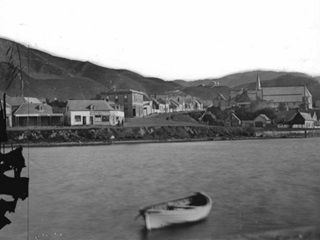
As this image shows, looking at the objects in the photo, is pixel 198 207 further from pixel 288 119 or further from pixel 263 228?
pixel 288 119

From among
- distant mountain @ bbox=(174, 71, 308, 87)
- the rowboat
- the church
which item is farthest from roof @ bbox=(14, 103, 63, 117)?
the church

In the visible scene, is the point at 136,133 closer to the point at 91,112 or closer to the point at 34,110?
the point at 91,112

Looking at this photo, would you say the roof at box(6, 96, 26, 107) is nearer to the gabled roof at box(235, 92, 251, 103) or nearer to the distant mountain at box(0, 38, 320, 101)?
the distant mountain at box(0, 38, 320, 101)

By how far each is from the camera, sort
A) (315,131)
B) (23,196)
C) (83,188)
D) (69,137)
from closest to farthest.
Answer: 1. (23,196)
2. (315,131)
3. (83,188)
4. (69,137)

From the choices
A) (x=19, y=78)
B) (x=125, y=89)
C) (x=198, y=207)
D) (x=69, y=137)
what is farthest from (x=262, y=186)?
(x=69, y=137)

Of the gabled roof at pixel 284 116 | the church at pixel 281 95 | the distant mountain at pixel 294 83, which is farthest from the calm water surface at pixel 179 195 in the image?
the distant mountain at pixel 294 83

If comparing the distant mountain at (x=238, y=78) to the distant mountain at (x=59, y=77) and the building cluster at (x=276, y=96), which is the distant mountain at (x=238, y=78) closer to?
the building cluster at (x=276, y=96)

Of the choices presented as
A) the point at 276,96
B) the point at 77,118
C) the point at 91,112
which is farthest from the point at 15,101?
the point at 276,96
